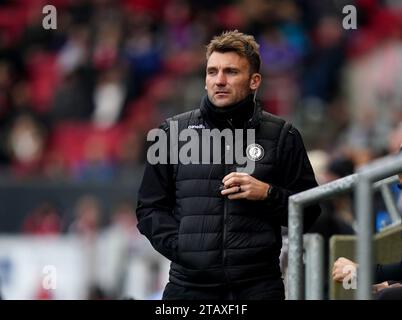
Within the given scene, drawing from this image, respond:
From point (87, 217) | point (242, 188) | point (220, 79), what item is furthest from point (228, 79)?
point (87, 217)

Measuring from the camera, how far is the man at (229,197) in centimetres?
559

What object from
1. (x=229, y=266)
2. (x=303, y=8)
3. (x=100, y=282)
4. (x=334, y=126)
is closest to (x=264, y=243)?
(x=229, y=266)

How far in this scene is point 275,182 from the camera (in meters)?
5.78

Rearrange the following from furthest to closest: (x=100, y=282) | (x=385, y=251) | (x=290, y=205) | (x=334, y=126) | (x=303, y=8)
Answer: (x=303, y=8) → (x=334, y=126) → (x=100, y=282) → (x=385, y=251) → (x=290, y=205)

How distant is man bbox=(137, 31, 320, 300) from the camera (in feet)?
18.3

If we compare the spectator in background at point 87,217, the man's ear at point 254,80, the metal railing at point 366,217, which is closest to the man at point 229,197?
the man's ear at point 254,80

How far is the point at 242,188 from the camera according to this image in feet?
18.2

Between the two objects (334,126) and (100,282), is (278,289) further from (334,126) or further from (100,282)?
(334,126)

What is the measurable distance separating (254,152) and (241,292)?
54 centimetres

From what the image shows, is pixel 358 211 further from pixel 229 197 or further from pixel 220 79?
pixel 220 79

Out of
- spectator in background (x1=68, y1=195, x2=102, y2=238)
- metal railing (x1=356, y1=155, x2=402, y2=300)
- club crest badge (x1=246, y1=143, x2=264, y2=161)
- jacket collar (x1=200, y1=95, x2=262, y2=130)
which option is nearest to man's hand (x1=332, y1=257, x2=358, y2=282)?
club crest badge (x1=246, y1=143, x2=264, y2=161)

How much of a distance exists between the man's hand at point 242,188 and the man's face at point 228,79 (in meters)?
0.30
